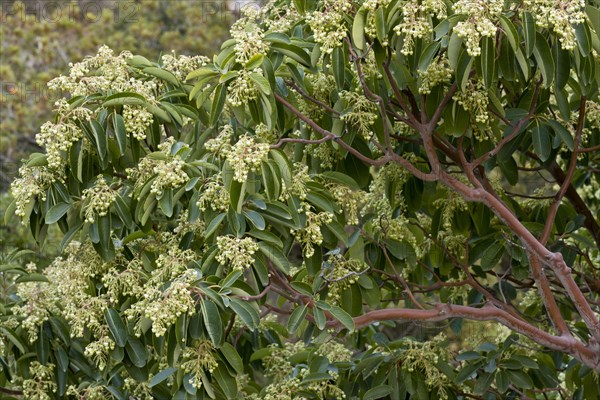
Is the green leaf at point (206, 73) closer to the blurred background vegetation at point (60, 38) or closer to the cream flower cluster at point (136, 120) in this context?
the cream flower cluster at point (136, 120)

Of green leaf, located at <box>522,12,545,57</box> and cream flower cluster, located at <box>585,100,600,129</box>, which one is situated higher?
green leaf, located at <box>522,12,545,57</box>

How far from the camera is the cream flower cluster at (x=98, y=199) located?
3.36 m

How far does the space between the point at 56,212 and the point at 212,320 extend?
0.80 metres

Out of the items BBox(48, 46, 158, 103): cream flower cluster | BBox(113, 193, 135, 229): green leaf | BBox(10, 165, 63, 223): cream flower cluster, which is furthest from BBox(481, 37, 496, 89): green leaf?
BBox(10, 165, 63, 223): cream flower cluster

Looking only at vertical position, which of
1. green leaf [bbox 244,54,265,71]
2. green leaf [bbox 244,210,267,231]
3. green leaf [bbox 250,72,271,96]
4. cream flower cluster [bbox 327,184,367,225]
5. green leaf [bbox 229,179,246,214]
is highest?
→ green leaf [bbox 244,54,265,71]

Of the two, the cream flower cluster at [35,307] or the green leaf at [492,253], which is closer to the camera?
the cream flower cluster at [35,307]

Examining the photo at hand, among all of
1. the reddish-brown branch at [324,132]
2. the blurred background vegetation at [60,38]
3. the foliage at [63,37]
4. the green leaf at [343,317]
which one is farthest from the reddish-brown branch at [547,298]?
the foliage at [63,37]

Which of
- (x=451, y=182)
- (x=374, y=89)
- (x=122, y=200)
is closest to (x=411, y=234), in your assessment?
(x=451, y=182)

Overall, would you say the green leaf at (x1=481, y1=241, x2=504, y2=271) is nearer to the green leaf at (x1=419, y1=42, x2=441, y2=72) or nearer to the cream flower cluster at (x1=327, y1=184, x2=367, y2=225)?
the cream flower cluster at (x1=327, y1=184, x2=367, y2=225)

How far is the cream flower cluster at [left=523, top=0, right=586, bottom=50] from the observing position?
3.00 meters

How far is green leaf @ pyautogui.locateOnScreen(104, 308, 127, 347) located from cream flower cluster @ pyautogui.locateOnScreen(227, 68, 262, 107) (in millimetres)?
912

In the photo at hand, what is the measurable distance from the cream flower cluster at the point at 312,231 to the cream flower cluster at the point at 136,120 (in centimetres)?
68

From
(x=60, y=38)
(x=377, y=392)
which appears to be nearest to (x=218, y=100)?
(x=377, y=392)

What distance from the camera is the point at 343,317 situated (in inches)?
131
